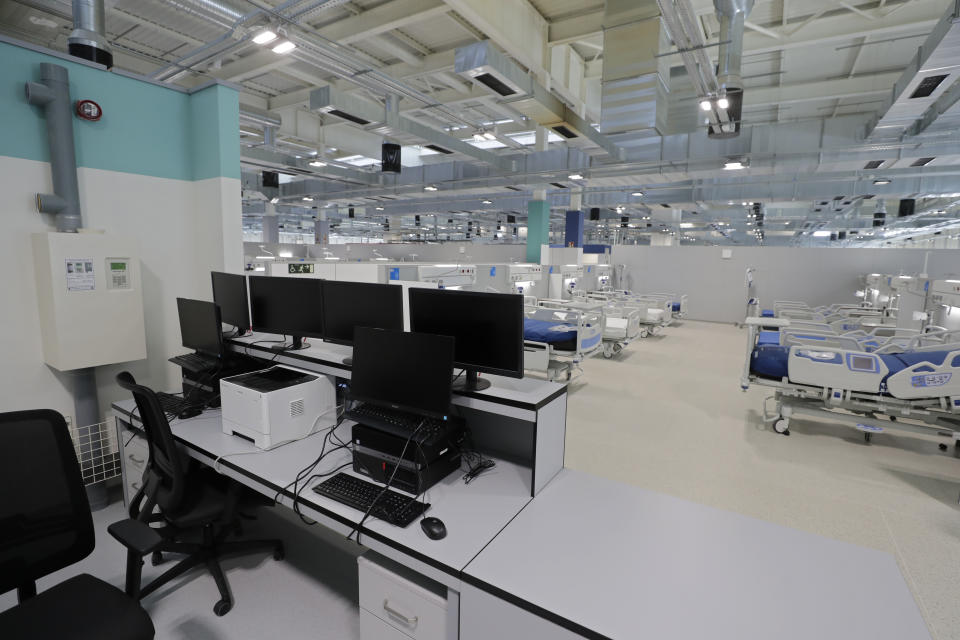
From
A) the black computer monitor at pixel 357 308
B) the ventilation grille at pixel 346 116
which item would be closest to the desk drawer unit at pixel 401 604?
the black computer monitor at pixel 357 308

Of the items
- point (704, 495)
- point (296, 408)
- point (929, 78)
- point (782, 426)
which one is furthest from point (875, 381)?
point (296, 408)

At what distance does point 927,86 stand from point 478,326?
4681 millimetres

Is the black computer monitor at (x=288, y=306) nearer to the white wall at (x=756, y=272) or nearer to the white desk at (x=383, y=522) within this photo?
the white desk at (x=383, y=522)

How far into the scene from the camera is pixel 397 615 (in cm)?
147

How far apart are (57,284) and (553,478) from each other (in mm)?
2819

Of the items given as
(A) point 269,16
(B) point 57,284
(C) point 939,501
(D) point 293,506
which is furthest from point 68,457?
(C) point 939,501

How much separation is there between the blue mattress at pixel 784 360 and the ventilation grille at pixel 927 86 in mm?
2211

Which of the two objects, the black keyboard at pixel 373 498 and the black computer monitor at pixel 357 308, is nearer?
the black keyboard at pixel 373 498

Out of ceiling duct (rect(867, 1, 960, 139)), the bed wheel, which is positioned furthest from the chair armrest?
ceiling duct (rect(867, 1, 960, 139))

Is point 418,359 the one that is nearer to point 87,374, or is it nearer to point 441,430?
point 441,430

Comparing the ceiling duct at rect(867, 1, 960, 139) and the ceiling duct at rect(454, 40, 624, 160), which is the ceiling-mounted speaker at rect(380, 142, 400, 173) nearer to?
the ceiling duct at rect(454, 40, 624, 160)

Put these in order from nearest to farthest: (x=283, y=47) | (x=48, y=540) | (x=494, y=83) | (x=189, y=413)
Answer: (x=48, y=540) → (x=189, y=413) → (x=283, y=47) → (x=494, y=83)

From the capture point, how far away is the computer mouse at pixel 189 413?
245 cm

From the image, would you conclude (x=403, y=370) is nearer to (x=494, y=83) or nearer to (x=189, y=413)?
(x=189, y=413)
